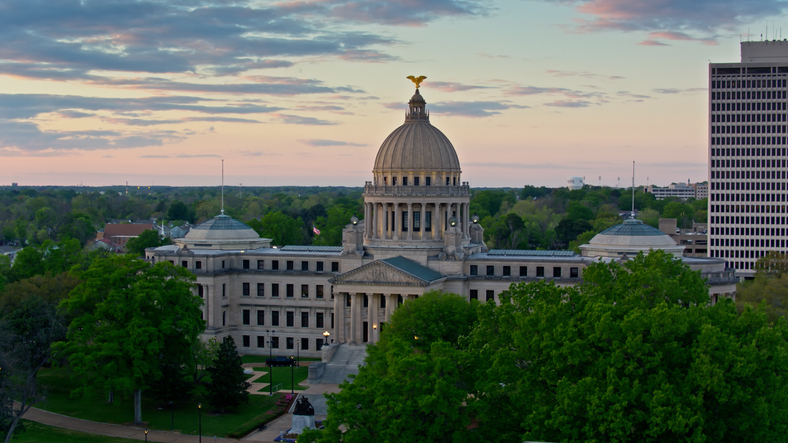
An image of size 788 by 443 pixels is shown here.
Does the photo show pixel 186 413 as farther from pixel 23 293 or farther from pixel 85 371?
pixel 23 293

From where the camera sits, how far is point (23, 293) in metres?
98.3

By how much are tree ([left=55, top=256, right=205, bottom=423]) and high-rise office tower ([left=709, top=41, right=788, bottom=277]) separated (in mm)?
116777

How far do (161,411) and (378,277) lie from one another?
28752mm

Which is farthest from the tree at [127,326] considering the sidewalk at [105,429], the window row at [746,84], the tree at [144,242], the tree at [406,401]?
the window row at [746,84]

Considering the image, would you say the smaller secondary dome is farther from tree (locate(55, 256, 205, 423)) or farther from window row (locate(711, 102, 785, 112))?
window row (locate(711, 102, 785, 112))

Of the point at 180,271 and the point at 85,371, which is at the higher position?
the point at 180,271

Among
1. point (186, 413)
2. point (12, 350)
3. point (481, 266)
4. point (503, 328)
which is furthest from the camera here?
point (481, 266)

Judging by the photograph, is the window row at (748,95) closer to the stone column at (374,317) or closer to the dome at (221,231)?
the dome at (221,231)

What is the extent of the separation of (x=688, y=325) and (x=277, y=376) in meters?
53.1

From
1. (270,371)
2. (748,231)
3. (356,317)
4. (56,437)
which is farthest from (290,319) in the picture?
(748,231)

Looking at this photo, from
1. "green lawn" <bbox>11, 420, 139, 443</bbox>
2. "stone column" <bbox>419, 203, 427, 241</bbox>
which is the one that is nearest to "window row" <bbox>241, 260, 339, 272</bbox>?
"stone column" <bbox>419, 203, 427, 241</bbox>

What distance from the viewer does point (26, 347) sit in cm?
7906

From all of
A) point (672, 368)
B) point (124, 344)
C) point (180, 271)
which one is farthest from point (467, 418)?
point (180, 271)

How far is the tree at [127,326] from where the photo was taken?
79.4 m
